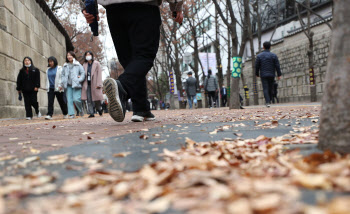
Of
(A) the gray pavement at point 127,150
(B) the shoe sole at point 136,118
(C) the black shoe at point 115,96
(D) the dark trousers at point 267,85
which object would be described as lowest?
(A) the gray pavement at point 127,150

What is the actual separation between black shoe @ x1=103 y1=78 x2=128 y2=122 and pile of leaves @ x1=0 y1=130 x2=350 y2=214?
223 centimetres

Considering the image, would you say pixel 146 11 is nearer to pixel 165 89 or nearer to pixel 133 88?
pixel 133 88

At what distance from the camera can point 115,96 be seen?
148 inches

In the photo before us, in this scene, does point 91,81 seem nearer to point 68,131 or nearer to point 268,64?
point 268,64

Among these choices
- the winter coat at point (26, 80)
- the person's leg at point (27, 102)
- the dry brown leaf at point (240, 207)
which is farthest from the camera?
the person's leg at point (27, 102)

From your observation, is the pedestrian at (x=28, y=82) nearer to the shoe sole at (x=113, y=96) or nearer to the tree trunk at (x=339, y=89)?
the shoe sole at (x=113, y=96)

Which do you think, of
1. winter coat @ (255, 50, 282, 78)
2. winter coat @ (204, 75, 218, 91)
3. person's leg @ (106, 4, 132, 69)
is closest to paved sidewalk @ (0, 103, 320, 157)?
person's leg @ (106, 4, 132, 69)

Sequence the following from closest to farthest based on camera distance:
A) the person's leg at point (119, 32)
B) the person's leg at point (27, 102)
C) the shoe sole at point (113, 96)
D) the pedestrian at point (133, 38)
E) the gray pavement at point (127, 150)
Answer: the gray pavement at point (127, 150) → the shoe sole at point (113, 96) → the pedestrian at point (133, 38) → the person's leg at point (119, 32) → the person's leg at point (27, 102)

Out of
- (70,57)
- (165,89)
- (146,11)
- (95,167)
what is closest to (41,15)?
(70,57)

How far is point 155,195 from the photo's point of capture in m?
1.17

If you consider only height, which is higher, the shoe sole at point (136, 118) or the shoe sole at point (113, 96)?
the shoe sole at point (113, 96)

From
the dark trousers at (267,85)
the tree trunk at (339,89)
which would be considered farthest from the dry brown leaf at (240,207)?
the dark trousers at (267,85)

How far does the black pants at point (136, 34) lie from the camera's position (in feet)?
13.2

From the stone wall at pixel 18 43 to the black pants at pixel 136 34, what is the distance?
711 cm
